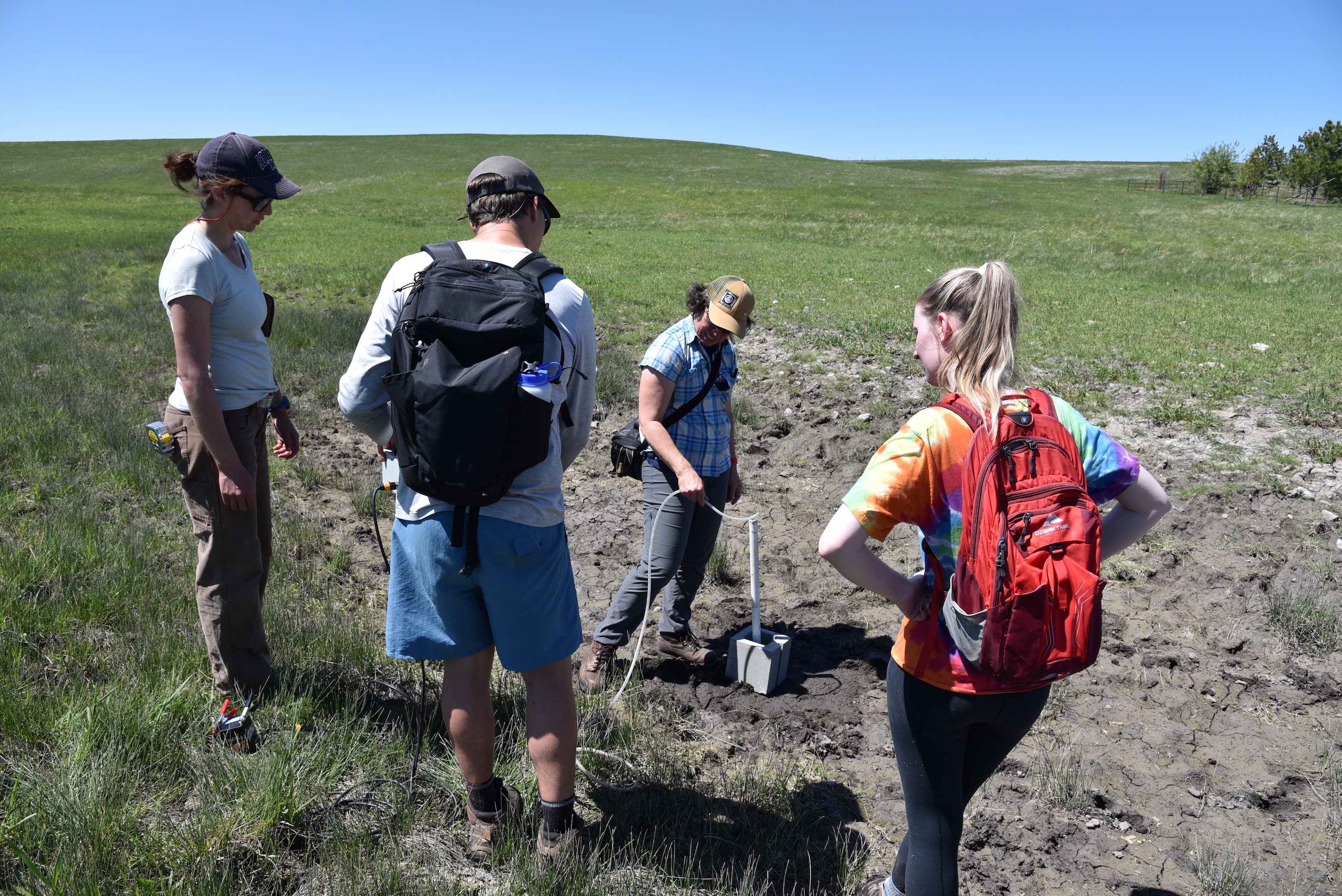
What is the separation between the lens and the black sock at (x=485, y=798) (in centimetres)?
286

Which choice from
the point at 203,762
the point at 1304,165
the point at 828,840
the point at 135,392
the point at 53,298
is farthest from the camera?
the point at 1304,165

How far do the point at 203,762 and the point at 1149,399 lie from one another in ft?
28.5

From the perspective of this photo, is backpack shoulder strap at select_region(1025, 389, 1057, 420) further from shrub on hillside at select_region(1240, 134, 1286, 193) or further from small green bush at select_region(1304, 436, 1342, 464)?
shrub on hillside at select_region(1240, 134, 1286, 193)

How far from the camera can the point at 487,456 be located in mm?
2312

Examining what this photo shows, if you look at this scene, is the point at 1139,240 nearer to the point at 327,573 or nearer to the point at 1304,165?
Answer: the point at 327,573

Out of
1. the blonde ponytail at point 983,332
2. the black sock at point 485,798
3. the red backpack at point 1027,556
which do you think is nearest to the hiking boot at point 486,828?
the black sock at point 485,798

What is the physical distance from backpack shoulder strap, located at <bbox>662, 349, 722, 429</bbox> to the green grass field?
1551 mm

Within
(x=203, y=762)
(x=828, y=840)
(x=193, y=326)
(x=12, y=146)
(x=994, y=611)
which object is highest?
(x=12, y=146)

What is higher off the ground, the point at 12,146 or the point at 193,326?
the point at 12,146

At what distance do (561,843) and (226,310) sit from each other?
2.34 m

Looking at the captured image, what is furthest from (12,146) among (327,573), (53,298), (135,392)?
(327,573)

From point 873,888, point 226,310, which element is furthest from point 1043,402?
point 226,310

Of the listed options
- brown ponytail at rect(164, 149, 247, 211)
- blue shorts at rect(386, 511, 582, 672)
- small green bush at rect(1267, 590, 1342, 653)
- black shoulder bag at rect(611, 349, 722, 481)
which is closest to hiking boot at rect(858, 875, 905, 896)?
blue shorts at rect(386, 511, 582, 672)

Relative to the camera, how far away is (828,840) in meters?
3.28
